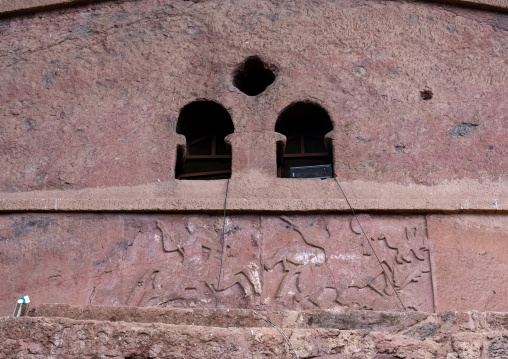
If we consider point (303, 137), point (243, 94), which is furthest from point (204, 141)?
point (303, 137)

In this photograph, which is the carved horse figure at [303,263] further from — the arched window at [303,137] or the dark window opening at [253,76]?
the dark window opening at [253,76]

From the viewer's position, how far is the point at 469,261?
4.29 m

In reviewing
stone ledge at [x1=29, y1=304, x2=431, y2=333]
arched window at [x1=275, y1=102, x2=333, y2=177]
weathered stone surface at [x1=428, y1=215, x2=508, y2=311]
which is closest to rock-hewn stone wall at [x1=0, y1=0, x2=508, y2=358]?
weathered stone surface at [x1=428, y1=215, x2=508, y2=311]

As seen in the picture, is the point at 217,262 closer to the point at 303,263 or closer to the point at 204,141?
the point at 303,263

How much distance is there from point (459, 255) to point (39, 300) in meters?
2.60

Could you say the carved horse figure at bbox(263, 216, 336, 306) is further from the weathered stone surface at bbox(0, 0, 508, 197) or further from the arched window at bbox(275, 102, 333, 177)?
the arched window at bbox(275, 102, 333, 177)

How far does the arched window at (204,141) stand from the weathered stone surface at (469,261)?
1604 millimetres

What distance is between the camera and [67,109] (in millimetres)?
5137

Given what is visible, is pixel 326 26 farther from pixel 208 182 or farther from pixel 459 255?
pixel 459 255

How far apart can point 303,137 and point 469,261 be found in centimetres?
156

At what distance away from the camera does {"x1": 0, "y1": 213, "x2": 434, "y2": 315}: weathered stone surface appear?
4.27 metres

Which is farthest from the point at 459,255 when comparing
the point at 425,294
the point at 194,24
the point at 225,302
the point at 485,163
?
the point at 194,24

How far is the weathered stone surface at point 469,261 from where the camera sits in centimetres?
418

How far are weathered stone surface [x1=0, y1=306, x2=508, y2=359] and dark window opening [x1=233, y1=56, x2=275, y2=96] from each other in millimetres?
2237
